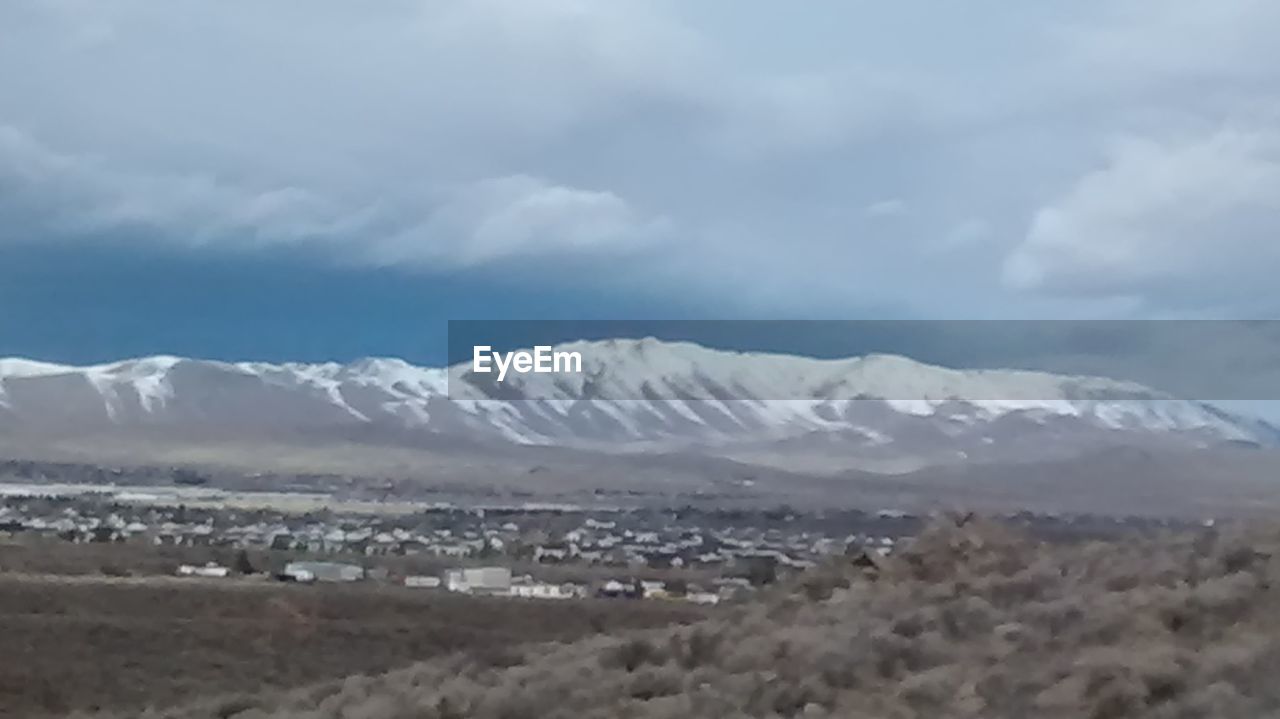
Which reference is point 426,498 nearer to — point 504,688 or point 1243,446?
point 1243,446

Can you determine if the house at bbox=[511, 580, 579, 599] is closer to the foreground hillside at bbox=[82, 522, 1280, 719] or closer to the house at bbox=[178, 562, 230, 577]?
the house at bbox=[178, 562, 230, 577]

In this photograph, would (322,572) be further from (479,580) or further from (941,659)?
(941,659)

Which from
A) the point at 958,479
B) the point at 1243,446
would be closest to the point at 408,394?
the point at 958,479

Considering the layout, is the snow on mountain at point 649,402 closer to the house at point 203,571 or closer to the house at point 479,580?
the house at point 479,580

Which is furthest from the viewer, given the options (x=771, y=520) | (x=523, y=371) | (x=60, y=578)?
(x=523, y=371)

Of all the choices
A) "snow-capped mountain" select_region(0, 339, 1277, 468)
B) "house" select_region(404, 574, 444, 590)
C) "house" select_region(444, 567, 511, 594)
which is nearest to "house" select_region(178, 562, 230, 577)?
"house" select_region(404, 574, 444, 590)

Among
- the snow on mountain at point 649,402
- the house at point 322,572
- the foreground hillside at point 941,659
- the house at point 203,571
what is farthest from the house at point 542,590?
the snow on mountain at point 649,402

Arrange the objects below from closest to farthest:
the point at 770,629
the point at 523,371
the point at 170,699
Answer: the point at 770,629 → the point at 170,699 → the point at 523,371
